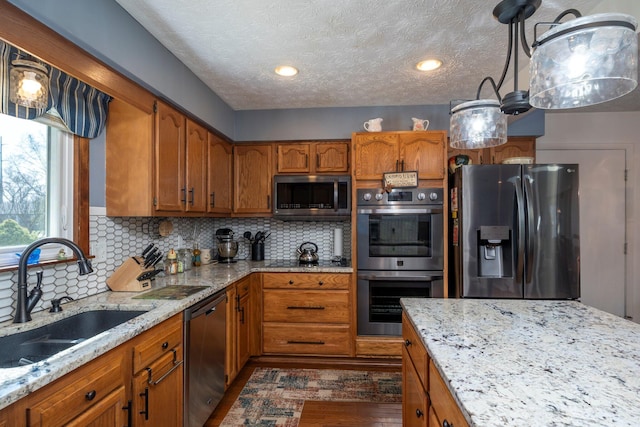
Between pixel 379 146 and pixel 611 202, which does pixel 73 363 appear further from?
pixel 611 202

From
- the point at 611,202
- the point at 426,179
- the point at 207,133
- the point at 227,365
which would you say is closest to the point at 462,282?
the point at 426,179

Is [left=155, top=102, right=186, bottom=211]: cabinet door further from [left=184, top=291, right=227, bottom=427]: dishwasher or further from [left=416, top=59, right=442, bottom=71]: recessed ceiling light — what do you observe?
[left=416, top=59, right=442, bottom=71]: recessed ceiling light

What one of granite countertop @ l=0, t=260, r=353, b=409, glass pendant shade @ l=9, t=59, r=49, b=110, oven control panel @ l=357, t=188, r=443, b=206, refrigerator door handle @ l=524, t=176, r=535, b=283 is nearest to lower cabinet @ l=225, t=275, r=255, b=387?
granite countertop @ l=0, t=260, r=353, b=409

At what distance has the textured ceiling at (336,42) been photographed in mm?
1619

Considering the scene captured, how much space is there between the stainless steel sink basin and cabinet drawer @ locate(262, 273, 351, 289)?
1.37 meters

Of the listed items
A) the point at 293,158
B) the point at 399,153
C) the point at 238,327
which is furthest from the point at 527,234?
the point at 238,327

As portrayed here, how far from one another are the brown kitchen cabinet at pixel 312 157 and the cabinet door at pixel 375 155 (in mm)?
286

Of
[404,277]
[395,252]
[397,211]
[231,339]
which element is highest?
[397,211]

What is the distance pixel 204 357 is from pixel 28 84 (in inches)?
65.1

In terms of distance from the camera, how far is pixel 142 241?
7.56ft

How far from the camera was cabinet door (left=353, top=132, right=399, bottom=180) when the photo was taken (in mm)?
2838

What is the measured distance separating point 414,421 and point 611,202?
346cm

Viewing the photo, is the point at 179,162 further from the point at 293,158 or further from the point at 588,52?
the point at 588,52

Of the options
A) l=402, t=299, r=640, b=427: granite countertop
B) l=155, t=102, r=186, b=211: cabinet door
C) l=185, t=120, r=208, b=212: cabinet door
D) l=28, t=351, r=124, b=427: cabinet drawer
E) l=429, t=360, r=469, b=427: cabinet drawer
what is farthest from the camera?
l=185, t=120, r=208, b=212: cabinet door
